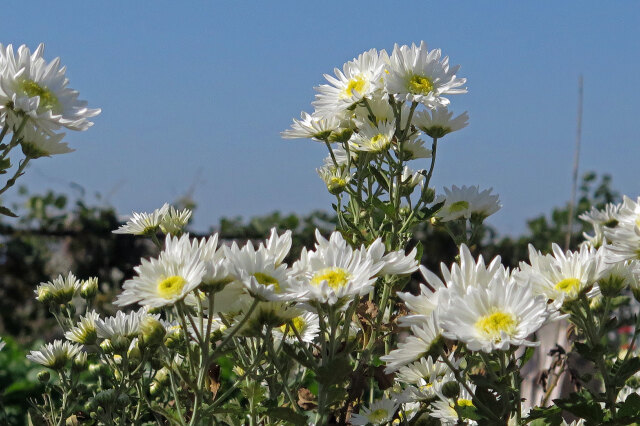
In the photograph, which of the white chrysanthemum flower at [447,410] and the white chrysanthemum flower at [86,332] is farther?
the white chrysanthemum flower at [86,332]

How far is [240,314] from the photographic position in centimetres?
159

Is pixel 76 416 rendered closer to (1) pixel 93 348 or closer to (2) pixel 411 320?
(1) pixel 93 348

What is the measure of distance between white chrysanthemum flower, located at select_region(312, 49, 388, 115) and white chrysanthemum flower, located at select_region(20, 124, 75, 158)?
2.07ft

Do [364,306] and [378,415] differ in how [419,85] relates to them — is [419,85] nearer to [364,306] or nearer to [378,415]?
[364,306]

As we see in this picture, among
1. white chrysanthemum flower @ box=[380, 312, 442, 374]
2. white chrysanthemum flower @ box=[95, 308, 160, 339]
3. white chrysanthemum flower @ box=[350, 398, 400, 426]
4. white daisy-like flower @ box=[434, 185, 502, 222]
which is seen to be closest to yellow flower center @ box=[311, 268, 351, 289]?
white chrysanthemum flower @ box=[380, 312, 442, 374]

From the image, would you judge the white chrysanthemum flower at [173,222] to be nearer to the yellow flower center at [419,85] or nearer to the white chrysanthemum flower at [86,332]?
the white chrysanthemum flower at [86,332]

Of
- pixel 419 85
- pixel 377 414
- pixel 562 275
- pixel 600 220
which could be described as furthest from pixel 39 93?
pixel 600 220

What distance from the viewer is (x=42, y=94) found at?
1.70 metres

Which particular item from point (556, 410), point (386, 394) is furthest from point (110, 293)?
point (556, 410)

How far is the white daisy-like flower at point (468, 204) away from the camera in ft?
7.32

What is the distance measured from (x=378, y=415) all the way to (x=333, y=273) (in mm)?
459

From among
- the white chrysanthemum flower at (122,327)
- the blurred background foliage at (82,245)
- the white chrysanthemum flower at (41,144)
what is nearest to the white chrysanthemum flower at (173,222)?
the white chrysanthemum flower at (122,327)

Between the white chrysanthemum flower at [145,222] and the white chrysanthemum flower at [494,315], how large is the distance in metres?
0.95

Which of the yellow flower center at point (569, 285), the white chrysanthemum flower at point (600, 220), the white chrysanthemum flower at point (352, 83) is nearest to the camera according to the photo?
the yellow flower center at point (569, 285)
